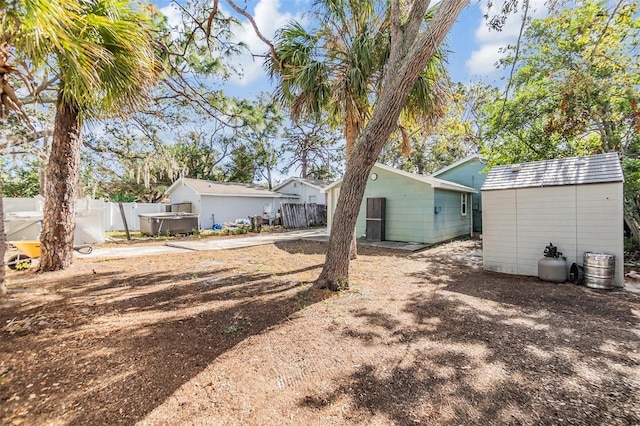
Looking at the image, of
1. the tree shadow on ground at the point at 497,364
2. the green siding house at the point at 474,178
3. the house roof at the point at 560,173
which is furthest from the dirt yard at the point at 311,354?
the green siding house at the point at 474,178

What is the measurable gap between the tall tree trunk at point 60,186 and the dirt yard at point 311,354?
566 mm

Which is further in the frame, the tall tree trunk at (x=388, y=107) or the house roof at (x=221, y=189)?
the house roof at (x=221, y=189)

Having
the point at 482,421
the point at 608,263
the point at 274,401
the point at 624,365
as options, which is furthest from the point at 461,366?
the point at 608,263

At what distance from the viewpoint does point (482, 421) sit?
6.30 ft

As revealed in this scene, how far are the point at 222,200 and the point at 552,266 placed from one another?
655 inches

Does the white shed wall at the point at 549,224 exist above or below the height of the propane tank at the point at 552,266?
above

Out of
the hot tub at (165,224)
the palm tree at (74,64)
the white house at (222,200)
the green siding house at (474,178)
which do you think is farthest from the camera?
the white house at (222,200)

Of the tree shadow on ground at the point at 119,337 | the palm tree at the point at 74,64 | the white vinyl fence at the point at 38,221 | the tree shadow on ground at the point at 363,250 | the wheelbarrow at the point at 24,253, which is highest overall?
the palm tree at the point at 74,64

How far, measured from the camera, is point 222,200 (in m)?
18.0

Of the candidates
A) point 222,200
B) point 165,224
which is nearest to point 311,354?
point 165,224

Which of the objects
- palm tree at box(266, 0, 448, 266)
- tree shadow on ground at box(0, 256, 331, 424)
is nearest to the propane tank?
palm tree at box(266, 0, 448, 266)

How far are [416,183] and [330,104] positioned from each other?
19.3ft

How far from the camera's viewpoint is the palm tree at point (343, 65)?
5.62 metres

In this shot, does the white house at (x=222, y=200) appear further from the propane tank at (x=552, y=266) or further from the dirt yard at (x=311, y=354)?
the propane tank at (x=552, y=266)
